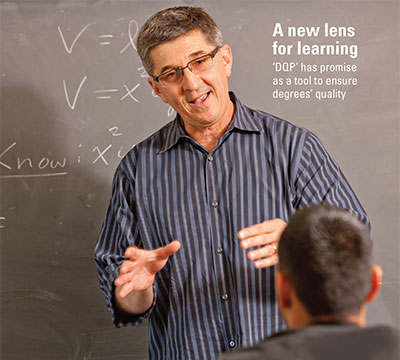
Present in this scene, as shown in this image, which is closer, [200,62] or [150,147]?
[200,62]

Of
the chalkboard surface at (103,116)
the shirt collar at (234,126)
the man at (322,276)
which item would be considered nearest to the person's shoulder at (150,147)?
the shirt collar at (234,126)

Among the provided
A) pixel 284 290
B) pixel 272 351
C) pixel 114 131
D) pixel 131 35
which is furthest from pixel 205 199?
pixel 131 35

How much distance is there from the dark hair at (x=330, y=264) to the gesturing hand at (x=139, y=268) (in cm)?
55

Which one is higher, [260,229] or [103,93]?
[103,93]

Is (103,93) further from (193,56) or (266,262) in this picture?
(266,262)

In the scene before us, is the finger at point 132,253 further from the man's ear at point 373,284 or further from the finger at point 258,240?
the man's ear at point 373,284

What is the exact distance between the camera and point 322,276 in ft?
3.05

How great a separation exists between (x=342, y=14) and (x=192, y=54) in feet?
4.11

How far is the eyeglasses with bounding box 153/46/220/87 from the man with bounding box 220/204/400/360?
2.64 feet

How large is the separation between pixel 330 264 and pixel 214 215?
79 cm

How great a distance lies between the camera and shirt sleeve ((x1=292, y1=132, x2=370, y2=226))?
1.62 meters

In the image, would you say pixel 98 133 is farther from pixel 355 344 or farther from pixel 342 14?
pixel 355 344

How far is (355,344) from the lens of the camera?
812mm

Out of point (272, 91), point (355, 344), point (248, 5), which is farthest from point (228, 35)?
Answer: point (355, 344)
